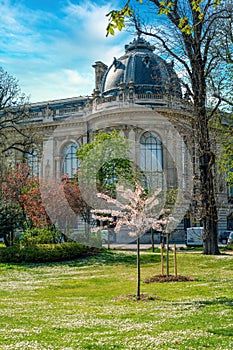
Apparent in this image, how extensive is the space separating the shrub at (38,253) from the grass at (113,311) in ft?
13.9

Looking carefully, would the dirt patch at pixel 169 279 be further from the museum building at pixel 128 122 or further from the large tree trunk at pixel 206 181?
the museum building at pixel 128 122

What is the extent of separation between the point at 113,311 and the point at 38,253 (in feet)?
46.4

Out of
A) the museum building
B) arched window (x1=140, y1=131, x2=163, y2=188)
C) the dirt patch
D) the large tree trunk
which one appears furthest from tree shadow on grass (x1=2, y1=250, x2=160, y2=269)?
arched window (x1=140, y1=131, x2=163, y2=188)

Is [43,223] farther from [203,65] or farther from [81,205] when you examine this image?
[203,65]

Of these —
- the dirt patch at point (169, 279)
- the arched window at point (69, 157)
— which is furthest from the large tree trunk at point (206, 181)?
the arched window at point (69, 157)

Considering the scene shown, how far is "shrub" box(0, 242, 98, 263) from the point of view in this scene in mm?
22719

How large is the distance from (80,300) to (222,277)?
5903mm

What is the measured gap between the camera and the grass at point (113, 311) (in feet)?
21.6

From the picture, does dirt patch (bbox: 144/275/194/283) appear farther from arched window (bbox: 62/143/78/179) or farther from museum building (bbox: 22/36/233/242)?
arched window (bbox: 62/143/78/179)

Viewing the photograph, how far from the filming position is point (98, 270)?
19312mm

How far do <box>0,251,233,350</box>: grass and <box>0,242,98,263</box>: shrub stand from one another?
13.9 ft

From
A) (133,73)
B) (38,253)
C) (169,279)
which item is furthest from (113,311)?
(133,73)

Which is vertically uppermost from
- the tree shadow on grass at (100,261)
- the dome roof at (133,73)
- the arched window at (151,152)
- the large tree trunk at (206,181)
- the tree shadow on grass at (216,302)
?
the dome roof at (133,73)

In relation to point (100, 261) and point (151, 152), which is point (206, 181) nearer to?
point (100, 261)
